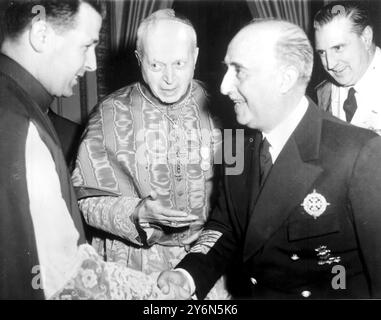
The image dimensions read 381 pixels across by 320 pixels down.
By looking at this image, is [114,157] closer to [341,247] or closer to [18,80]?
[18,80]

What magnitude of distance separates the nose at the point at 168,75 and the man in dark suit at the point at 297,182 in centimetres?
20

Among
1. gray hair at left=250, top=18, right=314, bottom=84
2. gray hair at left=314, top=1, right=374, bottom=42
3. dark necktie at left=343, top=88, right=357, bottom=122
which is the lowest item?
dark necktie at left=343, top=88, right=357, bottom=122

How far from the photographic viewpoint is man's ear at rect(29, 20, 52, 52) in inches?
60.4

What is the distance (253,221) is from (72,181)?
0.65m

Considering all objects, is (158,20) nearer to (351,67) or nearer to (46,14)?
(46,14)

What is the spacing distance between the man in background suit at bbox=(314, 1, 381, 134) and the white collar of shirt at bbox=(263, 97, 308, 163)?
24 centimetres

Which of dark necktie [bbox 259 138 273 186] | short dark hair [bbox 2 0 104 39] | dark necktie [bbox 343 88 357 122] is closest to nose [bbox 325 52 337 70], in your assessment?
dark necktie [bbox 343 88 357 122]

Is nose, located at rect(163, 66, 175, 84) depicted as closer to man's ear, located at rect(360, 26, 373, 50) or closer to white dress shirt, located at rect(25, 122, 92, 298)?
white dress shirt, located at rect(25, 122, 92, 298)

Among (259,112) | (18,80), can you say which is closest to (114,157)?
(18,80)

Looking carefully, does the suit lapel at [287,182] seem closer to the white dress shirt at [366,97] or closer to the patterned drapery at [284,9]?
the white dress shirt at [366,97]

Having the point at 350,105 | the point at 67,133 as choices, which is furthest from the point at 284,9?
the point at 67,133

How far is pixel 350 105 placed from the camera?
5.67 feet

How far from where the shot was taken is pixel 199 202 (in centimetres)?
178

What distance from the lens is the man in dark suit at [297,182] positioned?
147 centimetres
